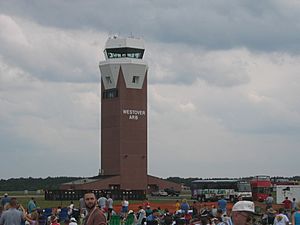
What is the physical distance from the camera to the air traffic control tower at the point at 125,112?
272 feet

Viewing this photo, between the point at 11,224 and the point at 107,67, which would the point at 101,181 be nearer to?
the point at 107,67

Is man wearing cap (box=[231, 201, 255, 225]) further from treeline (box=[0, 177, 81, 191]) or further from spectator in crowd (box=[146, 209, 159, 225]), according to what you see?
treeline (box=[0, 177, 81, 191])

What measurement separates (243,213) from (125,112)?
77.4 meters

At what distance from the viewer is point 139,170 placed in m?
83.4

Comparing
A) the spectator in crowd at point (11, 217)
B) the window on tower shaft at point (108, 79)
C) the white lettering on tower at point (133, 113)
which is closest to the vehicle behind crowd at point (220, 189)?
the white lettering on tower at point (133, 113)

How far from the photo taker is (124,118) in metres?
83.4

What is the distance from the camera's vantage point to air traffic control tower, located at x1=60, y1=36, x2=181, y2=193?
82.8 meters

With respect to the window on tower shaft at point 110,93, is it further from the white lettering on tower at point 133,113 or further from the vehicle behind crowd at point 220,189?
the vehicle behind crowd at point 220,189

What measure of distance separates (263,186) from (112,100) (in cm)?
2703

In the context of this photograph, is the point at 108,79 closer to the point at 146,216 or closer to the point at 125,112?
the point at 125,112

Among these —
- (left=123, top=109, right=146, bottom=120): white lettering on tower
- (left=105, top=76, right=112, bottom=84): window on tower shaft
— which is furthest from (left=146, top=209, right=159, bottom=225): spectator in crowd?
(left=105, top=76, right=112, bottom=84): window on tower shaft

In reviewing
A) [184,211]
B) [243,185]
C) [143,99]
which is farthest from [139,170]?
[184,211]

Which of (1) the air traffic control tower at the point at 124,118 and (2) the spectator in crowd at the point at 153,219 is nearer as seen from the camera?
(2) the spectator in crowd at the point at 153,219

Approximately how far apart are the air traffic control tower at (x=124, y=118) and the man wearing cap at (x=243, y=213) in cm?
7585
